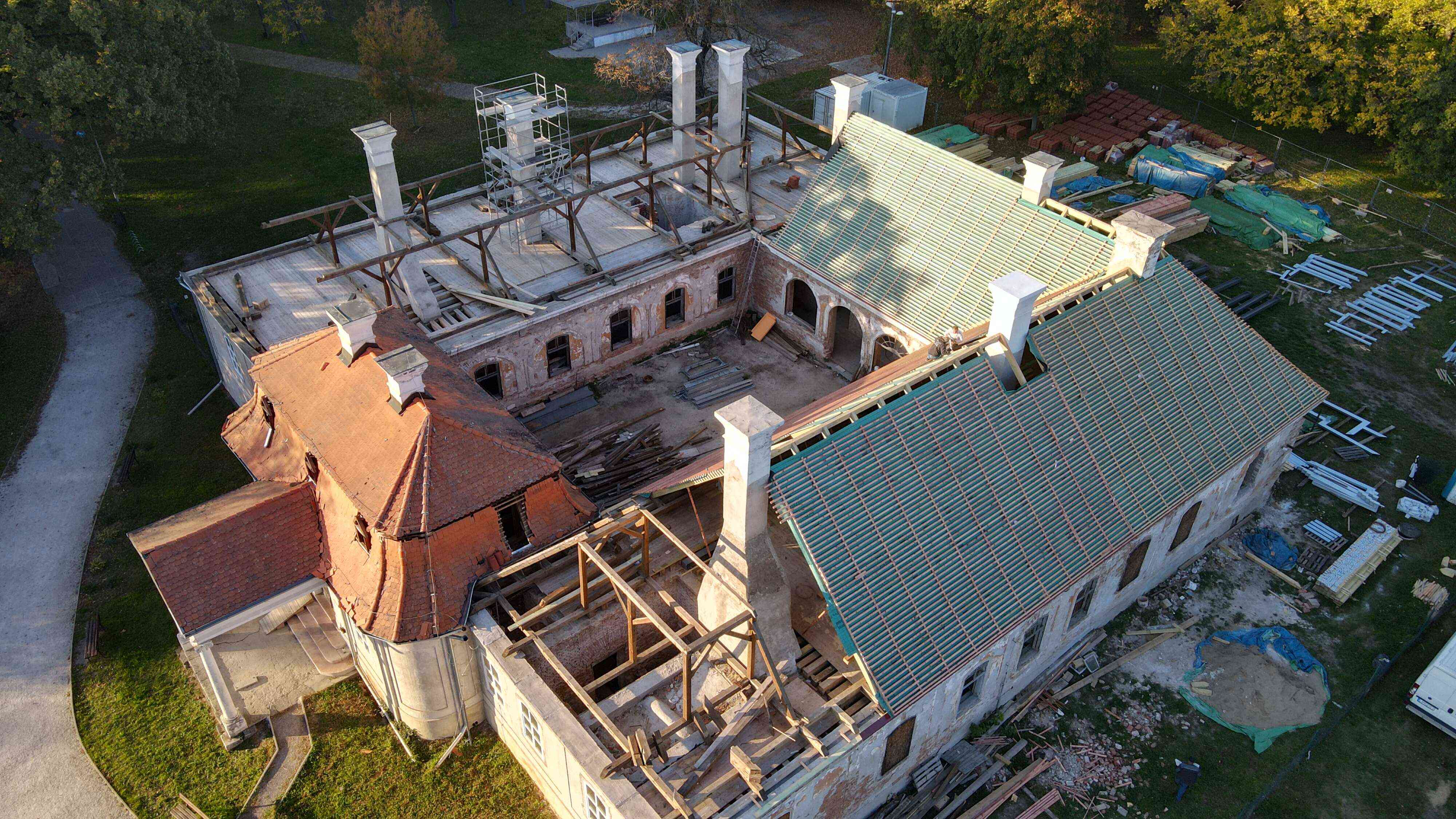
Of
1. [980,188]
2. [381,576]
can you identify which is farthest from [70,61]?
[980,188]

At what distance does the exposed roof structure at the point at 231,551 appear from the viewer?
2333 cm

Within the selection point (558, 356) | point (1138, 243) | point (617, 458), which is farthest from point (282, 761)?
point (1138, 243)

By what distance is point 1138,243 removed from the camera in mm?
27859

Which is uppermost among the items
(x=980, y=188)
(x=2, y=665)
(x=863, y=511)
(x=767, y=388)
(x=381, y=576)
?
(x=980, y=188)

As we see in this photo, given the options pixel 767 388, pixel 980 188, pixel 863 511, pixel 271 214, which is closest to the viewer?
pixel 863 511

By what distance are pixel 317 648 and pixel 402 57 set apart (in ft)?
99.8

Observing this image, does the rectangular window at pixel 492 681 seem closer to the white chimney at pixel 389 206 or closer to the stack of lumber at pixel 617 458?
the stack of lumber at pixel 617 458

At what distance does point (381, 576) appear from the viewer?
2327 centimetres

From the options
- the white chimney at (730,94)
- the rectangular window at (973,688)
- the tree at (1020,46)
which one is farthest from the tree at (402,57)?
the rectangular window at (973,688)

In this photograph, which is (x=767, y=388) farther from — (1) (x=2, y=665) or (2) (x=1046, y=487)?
(1) (x=2, y=665)

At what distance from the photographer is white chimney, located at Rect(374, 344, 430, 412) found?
23375 mm

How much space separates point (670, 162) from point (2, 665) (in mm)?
27377

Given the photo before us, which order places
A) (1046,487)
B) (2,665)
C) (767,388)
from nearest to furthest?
(1046,487), (2,665), (767,388)

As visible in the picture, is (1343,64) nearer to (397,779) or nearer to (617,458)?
(617,458)
